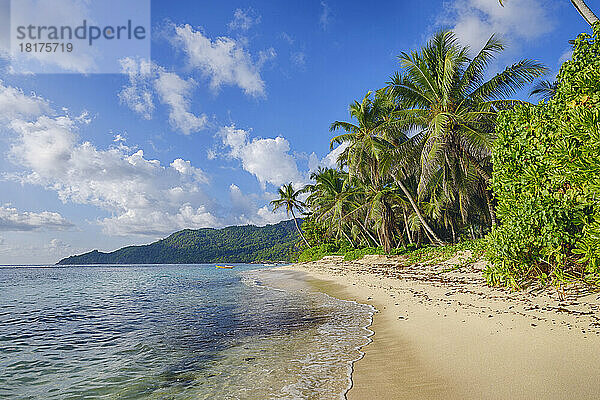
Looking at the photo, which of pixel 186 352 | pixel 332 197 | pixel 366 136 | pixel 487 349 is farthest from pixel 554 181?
pixel 332 197

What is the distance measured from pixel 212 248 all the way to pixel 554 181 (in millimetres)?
117468

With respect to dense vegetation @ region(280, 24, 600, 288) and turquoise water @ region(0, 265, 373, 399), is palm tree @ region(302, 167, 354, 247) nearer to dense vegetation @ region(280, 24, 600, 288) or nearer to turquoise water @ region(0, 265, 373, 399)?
dense vegetation @ region(280, 24, 600, 288)

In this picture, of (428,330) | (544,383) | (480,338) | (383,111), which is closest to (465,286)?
(428,330)

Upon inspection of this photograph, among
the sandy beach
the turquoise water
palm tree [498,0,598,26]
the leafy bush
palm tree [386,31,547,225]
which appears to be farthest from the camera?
palm tree [386,31,547,225]

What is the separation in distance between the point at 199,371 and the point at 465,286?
26.6 feet

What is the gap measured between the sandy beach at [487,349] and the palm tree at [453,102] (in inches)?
375

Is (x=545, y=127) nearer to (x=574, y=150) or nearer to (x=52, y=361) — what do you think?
(x=574, y=150)

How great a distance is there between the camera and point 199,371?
15.9ft

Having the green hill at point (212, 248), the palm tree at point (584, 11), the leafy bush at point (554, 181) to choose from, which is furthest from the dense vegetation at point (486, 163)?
the green hill at point (212, 248)

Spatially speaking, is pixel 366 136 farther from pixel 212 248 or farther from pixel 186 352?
pixel 212 248

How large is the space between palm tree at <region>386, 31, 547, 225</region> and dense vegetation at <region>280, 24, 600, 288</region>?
5 centimetres

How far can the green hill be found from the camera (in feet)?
348

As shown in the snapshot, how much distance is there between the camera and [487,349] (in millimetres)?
4613

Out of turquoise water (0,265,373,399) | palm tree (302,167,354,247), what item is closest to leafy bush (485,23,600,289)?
turquoise water (0,265,373,399)
